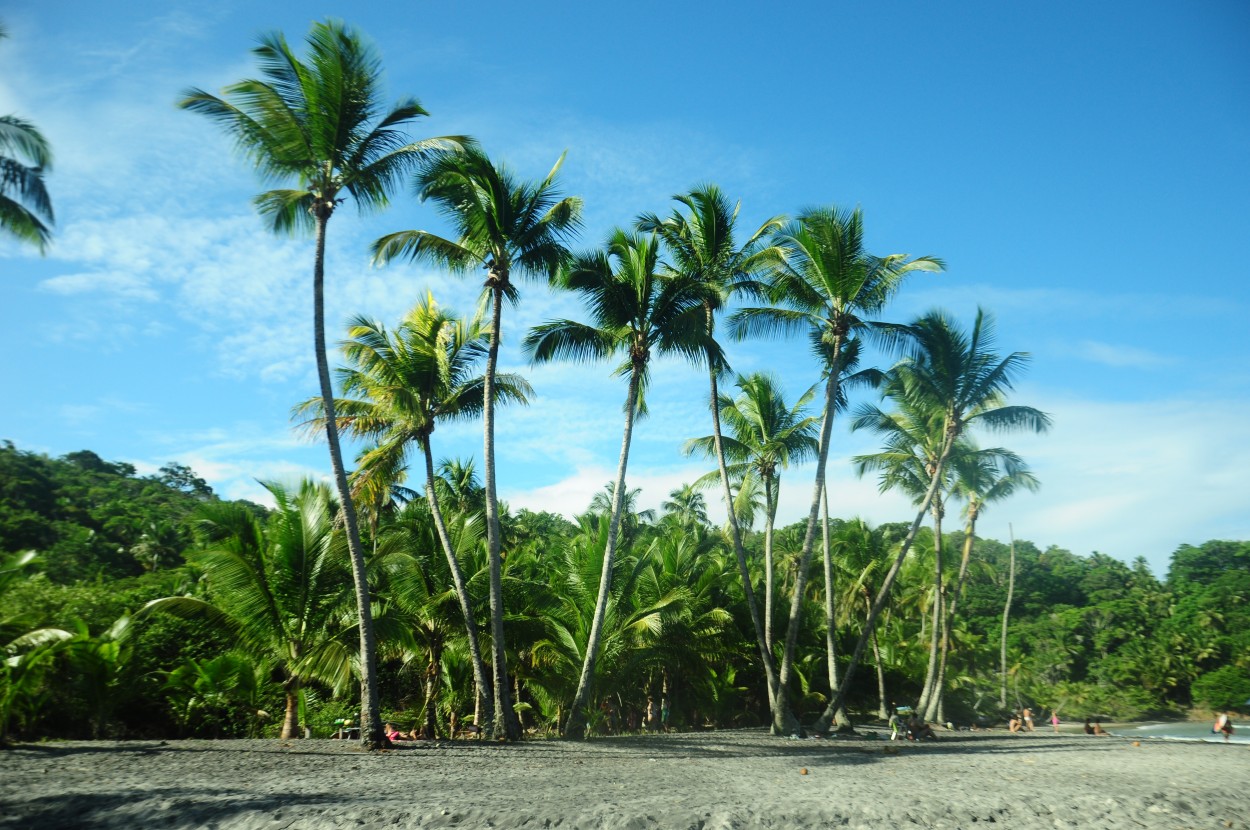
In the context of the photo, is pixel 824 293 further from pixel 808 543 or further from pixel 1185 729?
pixel 1185 729

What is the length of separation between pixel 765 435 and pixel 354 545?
47.8 feet

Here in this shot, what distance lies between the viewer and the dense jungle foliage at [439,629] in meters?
14.2

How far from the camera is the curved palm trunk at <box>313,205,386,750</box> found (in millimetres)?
12969

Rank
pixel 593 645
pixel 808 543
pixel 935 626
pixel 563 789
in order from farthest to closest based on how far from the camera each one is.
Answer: pixel 935 626 < pixel 808 543 < pixel 593 645 < pixel 563 789

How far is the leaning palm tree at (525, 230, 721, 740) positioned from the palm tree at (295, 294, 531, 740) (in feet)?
5.09

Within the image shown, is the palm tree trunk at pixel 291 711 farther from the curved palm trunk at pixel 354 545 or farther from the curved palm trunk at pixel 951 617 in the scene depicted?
the curved palm trunk at pixel 951 617

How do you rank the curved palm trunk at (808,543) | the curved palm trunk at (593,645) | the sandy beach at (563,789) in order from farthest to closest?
the curved palm trunk at (808,543), the curved palm trunk at (593,645), the sandy beach at (563,789)

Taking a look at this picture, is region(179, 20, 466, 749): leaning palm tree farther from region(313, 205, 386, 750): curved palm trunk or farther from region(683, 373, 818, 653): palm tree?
region(683, 373, 818, 653): palm tree

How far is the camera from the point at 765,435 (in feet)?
80.6

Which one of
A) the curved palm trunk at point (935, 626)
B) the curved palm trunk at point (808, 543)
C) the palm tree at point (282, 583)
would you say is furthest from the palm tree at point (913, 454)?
the palm tree at point (282, 583)

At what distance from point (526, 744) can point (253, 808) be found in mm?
7288

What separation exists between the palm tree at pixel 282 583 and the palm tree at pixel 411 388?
2430mm

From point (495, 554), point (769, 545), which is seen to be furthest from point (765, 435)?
point (495, 554)

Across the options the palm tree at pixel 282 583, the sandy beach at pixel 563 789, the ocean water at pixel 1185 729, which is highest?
the palm tree at pixel 282 583
